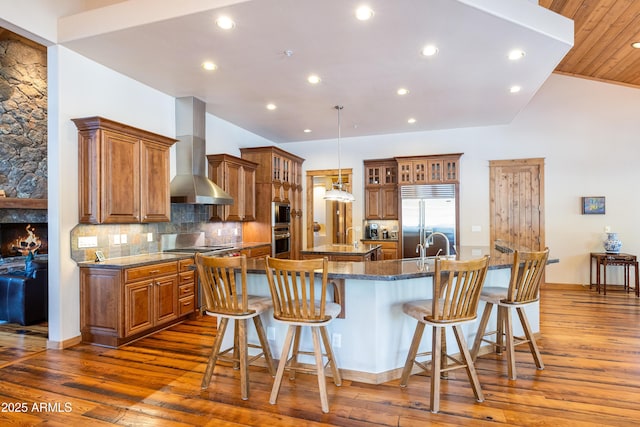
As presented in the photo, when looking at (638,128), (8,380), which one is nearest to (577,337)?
(638,128)

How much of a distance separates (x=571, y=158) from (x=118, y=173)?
7.02 m

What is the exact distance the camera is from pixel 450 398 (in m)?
2.59

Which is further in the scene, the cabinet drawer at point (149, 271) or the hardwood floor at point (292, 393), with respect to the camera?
the cabinet drawer at point (149, 271)

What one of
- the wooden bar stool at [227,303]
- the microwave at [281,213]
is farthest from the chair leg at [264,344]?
the microwave at [281,213]

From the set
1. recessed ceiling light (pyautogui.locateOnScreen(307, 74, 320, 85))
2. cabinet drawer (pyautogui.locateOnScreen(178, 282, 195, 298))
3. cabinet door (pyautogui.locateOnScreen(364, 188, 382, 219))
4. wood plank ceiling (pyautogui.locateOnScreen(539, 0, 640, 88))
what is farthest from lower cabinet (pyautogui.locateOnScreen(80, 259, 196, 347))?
wood plank ceiling (pyautogui.locateOnScreen(539, 0, 640, 88))

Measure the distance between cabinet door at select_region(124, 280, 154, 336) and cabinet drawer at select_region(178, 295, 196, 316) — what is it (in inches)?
17.1

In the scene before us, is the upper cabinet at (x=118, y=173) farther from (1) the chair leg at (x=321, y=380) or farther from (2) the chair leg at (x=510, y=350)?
(2) the chair leg at (x=510, y=350)

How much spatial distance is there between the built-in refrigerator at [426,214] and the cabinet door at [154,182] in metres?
4.20

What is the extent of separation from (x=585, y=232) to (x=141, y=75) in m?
7.27

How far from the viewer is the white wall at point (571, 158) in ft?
20.5

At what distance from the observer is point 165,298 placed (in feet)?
13.5

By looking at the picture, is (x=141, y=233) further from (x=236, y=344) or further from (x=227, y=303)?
(x=227, y=303)

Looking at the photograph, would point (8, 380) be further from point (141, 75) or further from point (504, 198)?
point (504, 198)

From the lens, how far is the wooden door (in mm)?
6609
